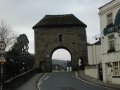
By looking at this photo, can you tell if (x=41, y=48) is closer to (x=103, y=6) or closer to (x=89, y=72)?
(x=89, y=72)

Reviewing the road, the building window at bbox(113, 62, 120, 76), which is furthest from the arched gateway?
the building window at bbox(113, 62, 120, 76)

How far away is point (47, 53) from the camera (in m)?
81.1

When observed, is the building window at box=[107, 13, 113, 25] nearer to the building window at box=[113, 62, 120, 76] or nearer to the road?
the building window at box=[113, 62, 120, 76]

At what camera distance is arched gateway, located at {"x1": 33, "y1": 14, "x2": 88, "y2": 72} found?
8106 cm

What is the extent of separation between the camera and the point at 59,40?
270 feet

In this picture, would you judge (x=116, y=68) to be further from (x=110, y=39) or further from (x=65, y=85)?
(x=65, y=85)

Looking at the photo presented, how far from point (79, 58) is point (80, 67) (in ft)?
7.90

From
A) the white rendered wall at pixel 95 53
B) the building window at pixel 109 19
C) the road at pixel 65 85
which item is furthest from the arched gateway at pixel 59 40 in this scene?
the building window at pixel 109 19

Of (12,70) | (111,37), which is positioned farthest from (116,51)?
(12,70)

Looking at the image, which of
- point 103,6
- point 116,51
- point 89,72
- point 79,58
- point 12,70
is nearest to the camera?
point 116,51

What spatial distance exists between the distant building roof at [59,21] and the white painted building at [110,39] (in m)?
35.8

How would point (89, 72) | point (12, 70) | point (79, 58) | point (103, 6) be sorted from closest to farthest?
point (103, 6), point (89, 72), point (12, 70), point (79, 58)

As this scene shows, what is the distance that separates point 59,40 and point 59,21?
410 centimetres

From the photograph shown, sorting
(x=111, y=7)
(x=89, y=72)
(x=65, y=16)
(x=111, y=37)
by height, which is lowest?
(x=89, y=72)
